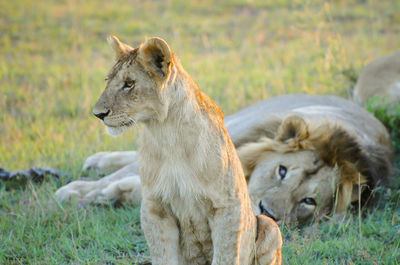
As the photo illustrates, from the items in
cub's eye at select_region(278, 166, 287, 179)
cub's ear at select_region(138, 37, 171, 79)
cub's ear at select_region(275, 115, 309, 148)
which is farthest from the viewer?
cub's ear at select_region(275, 115, 309, 148)

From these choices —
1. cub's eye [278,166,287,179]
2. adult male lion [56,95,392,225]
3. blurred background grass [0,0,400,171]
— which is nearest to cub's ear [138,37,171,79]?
adult male lion [56,95,392,225]

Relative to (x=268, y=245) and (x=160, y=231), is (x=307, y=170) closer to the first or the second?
(x=268, y=245)

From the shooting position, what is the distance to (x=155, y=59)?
2.27 meters

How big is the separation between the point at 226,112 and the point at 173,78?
11.7 ft

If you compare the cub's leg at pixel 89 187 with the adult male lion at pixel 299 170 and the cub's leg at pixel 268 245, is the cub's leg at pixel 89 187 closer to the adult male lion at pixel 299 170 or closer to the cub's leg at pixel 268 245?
the adult male lion at pixel 299 170

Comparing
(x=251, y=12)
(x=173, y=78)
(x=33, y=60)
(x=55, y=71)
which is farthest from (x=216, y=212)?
(x=251, y=12)

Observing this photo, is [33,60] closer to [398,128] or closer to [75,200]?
[75,200]

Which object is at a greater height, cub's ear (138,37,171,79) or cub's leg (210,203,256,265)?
cub's ear (138,37,171,79)

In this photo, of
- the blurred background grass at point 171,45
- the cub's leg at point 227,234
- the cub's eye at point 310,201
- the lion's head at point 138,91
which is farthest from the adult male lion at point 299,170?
the lion's head at point 138,91

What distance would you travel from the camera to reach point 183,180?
2338 millimetres

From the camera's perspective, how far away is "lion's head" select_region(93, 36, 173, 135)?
2250 mm

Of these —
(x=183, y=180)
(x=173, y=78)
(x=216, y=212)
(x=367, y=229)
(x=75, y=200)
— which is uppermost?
(x=173, y=78)

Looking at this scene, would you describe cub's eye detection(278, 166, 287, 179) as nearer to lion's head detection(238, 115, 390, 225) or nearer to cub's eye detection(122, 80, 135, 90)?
lion's head detection(238, 115, 390, 225)

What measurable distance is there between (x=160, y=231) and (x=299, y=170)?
5.32 ft
